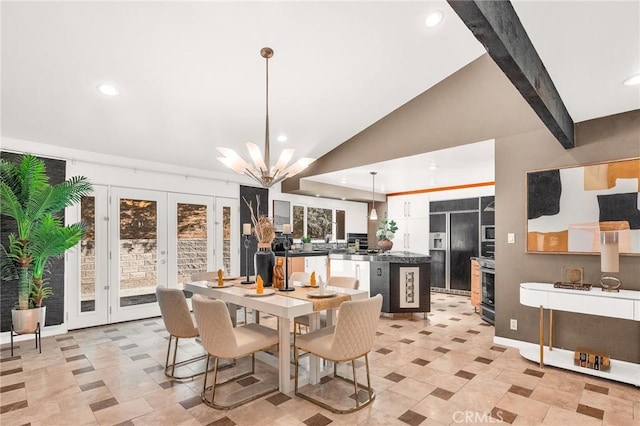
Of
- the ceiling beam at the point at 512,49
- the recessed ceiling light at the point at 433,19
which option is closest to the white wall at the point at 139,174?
the recessed ceiling light at the point at 433,19

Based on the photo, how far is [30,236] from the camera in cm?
378

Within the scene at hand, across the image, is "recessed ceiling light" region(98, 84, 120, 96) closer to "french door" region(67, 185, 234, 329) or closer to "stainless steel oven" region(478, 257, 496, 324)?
"french door" region(67, 185, 234, 329)

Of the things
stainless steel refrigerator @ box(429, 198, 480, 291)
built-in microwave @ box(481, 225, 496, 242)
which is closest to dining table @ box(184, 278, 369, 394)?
built-in microwave @ box(481, 225, 496, 242)

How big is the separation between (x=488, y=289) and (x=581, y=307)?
73.7 inches

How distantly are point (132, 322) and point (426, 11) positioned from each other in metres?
5.43

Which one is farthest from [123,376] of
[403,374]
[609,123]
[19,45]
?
[609,123]

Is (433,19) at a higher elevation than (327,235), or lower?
higher

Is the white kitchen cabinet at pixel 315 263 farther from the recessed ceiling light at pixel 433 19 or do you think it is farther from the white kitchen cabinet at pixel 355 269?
the recessed ceiling light at pixel 433 19

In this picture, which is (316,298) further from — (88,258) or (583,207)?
(88,258)

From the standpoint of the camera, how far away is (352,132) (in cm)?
526

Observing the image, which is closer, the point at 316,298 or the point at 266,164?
the point at 316,298

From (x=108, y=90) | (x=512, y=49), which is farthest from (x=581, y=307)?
(x=108, y=90)

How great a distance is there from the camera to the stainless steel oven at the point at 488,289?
468 cm

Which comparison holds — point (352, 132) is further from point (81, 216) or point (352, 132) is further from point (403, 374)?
point (81, 216)
